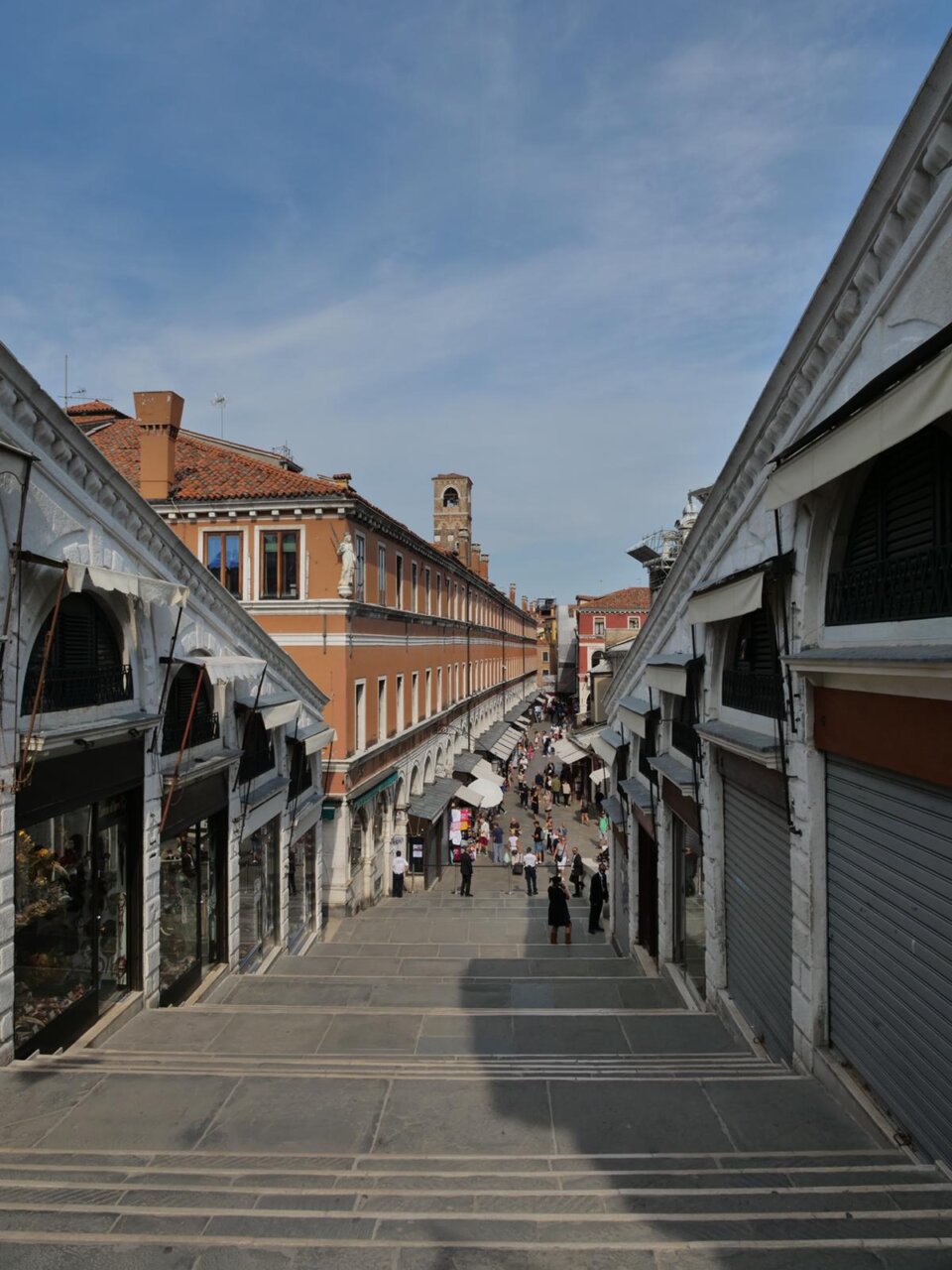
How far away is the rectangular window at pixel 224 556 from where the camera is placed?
21.0 metres

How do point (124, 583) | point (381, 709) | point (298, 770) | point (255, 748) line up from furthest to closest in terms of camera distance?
point (381, 709)
point (298, 770)
point (255, 748)
point (124, 583)

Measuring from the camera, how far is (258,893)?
14195mm

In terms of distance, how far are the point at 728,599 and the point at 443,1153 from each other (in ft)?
18.0

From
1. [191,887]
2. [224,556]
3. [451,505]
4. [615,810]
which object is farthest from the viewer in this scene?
[451,505]

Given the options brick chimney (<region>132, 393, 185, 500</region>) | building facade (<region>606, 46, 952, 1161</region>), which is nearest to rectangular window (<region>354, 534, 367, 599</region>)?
brick chimney (<region>132, 393, 185, 500</region>)

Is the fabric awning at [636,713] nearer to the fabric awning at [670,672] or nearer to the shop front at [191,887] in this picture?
the fabric awning at [670,672]

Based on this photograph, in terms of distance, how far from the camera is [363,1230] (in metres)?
4.27

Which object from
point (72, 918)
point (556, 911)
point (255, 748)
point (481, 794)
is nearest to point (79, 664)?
point (72, 918)

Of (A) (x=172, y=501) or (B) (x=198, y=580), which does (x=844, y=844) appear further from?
(A) (x=172, y=501)

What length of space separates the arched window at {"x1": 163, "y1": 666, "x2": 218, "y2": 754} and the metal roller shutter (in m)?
6.53

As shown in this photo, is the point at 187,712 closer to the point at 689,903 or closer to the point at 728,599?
the point at 728,599

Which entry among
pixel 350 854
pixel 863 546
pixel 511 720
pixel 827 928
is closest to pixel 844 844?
pixel 827 928

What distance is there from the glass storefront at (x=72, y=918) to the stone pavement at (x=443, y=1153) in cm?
64

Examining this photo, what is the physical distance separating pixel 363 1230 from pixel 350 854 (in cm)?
1760
